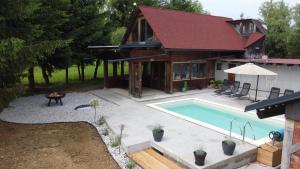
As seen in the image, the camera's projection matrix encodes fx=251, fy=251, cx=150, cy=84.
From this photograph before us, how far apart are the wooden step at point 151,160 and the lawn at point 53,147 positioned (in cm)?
74

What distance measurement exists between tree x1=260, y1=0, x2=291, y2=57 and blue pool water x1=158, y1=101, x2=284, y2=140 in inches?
798

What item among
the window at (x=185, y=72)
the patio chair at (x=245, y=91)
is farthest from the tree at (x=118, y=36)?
the patio chair at (x=245, y=91)

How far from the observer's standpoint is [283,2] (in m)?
39.8

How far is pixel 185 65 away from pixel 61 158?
12.0 metres

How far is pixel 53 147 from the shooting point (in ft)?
28.9

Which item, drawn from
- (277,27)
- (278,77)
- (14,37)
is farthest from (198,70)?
(277,27)

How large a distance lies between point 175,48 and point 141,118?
6.37 meters

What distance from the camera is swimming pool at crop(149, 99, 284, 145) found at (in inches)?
416

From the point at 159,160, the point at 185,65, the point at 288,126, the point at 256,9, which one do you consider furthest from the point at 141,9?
the point at 256,9

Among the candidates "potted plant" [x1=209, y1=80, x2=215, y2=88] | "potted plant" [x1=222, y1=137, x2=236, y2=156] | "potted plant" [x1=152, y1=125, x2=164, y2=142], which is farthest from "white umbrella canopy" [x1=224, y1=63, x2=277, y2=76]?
"potted plant" [x1=152, y1=125, x2=164, y2=142]

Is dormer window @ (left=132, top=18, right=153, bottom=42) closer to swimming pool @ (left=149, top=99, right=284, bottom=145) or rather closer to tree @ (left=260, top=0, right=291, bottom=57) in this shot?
swimming pool @ (left=149, top=99, right=284, bottom=145)

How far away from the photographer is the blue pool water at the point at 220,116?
35.5ft

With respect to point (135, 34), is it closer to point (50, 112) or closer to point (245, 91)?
point (245, 91)

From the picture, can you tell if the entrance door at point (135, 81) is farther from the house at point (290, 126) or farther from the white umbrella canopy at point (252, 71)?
the house at point (290, 126)
